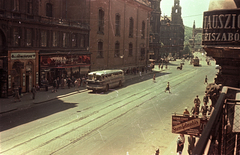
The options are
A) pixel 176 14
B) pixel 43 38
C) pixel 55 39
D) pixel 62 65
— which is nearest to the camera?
pixel 43 38

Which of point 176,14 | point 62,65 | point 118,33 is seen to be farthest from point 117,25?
point 176,14

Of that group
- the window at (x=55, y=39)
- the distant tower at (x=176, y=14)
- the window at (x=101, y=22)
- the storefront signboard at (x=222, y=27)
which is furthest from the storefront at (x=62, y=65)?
the distant tower at (x=176, y=14)

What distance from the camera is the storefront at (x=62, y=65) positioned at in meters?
34.3

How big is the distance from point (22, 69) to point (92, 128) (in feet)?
53.2

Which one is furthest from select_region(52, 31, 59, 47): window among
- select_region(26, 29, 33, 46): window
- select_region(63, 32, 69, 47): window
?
select_region(26, 29, 33, 46): window

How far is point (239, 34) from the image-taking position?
9.67m

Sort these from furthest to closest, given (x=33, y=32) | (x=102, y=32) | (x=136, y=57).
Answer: (x=136, y=57) → (x=102, y=32) → (x=33, y=32)

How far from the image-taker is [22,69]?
100 feet

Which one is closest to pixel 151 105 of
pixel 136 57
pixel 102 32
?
pixel 102 32

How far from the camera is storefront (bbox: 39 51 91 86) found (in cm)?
3431

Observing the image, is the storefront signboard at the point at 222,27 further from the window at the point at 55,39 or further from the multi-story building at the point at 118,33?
the multi-story building at the point at 118,33

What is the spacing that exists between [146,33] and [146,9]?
20.8 feet

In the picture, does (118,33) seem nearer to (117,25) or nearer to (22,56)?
(117,25)

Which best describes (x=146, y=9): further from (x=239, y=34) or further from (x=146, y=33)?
(x=239, y=34)
